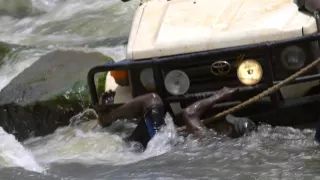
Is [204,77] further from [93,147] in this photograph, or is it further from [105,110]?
[93,147]

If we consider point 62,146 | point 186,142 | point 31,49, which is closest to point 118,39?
point 31,49

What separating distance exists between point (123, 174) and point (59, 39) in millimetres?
7777

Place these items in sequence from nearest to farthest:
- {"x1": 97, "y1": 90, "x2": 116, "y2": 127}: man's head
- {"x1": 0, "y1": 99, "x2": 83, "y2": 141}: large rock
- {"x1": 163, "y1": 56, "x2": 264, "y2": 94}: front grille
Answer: {"x1": 163, "y1": 56, "x2": 264, "y2": 94}: front grille < {"x1": 97, "y1": 90, "x2": 116, "y2": 127}: man's head < {"x1": 0, "y1": 99, "x2": 83, "y2": 141}: large rock

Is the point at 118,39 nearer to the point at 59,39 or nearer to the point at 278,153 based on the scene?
the point at 59,39

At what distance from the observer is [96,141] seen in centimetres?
581

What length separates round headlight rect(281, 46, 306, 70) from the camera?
5.11 metres

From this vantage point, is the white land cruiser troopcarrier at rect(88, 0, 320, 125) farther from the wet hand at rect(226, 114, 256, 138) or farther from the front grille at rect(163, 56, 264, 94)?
the wet hand at rect(226, 114, 256, 138)

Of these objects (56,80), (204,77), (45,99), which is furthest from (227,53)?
(56,80)

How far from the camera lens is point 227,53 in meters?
5.05

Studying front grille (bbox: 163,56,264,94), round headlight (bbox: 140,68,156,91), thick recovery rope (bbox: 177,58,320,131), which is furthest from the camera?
round headlight (bbox: 140,68,156,91)

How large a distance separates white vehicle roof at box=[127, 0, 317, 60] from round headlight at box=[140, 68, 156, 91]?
0.12 m

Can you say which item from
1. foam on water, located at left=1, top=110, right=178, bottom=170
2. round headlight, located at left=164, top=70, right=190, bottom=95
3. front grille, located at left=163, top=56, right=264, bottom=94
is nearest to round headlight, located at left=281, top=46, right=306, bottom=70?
front grille, located at left=163, top=56, right=264, bottom=94

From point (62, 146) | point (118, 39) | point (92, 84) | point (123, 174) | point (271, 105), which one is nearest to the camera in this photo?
point (123, 174)

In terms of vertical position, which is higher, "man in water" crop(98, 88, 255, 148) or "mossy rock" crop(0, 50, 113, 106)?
"man in water" crop(98, 88, 255, 148)
